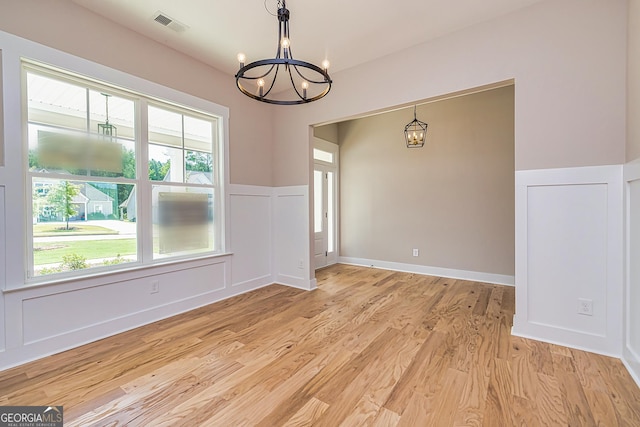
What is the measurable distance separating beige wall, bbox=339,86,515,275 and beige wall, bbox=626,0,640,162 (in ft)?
6.85

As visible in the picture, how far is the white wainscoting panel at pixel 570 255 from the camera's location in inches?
86.0

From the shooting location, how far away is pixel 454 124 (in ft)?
15.0

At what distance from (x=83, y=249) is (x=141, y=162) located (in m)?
1.02

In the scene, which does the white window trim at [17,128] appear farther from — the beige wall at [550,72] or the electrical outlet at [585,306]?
the electrical outlet at [585,306]

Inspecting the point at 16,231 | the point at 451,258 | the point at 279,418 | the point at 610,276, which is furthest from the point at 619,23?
the point at 16,231

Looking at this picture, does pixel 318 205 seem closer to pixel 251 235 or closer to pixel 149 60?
pixel 251 235

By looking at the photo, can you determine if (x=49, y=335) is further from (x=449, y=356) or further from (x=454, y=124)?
(x=454, y=124)

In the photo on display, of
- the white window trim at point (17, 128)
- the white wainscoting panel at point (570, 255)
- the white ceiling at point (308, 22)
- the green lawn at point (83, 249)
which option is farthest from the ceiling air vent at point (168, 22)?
the white wainscoting panel at point (570, 255)

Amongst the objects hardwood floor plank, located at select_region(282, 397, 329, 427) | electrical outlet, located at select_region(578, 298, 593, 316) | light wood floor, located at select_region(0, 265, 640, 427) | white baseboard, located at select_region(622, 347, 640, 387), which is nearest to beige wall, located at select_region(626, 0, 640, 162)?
electrical outlet, located at select_region(578, 298, 593, 316)

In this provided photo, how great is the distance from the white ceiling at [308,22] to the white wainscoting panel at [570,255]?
1.72 meters

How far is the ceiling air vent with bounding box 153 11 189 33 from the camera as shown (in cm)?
260

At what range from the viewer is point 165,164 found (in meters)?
3.17

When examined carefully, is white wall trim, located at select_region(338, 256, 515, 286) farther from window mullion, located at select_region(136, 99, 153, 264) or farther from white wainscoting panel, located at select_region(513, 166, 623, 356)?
window mullion, located at select_region(136, 99, 153, 264)

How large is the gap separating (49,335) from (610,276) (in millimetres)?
4691
